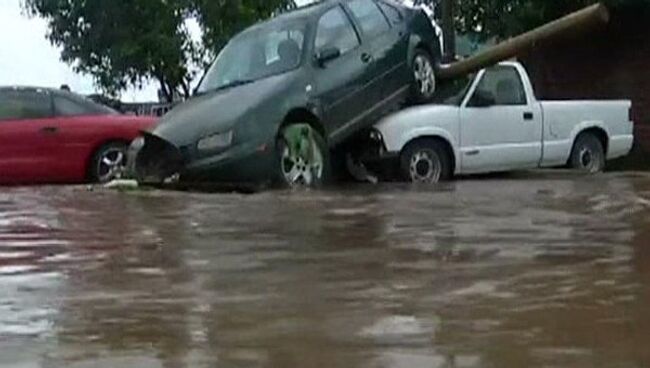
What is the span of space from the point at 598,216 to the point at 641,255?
2320 millimetres

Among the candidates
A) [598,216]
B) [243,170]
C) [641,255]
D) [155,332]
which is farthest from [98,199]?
[155,332]

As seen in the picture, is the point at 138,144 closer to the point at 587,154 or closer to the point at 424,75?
the point at 424,75

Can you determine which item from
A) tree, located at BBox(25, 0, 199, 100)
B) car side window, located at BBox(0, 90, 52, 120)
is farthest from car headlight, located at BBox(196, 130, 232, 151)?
tree, located at BBox(25, 0, 199, 100)

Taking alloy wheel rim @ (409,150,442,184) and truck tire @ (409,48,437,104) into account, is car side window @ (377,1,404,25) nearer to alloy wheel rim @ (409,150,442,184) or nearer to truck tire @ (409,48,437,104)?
truck tire @ (409,48,437,104)

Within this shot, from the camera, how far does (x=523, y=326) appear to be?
540 centimetres

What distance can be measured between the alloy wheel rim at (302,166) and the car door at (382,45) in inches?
48.4

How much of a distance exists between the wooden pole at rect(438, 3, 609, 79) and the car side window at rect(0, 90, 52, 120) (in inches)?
183

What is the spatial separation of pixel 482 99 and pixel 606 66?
853 cm

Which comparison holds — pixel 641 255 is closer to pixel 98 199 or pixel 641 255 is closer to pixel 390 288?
pixel 390 288

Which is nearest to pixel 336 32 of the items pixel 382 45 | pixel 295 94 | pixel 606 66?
pixel 382 45

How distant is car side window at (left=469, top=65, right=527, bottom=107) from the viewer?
1592cm

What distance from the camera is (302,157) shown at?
13.6m

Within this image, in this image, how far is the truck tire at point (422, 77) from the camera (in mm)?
15266

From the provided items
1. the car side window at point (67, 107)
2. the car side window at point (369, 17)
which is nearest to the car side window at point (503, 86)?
the car side window at point (369, 17)
